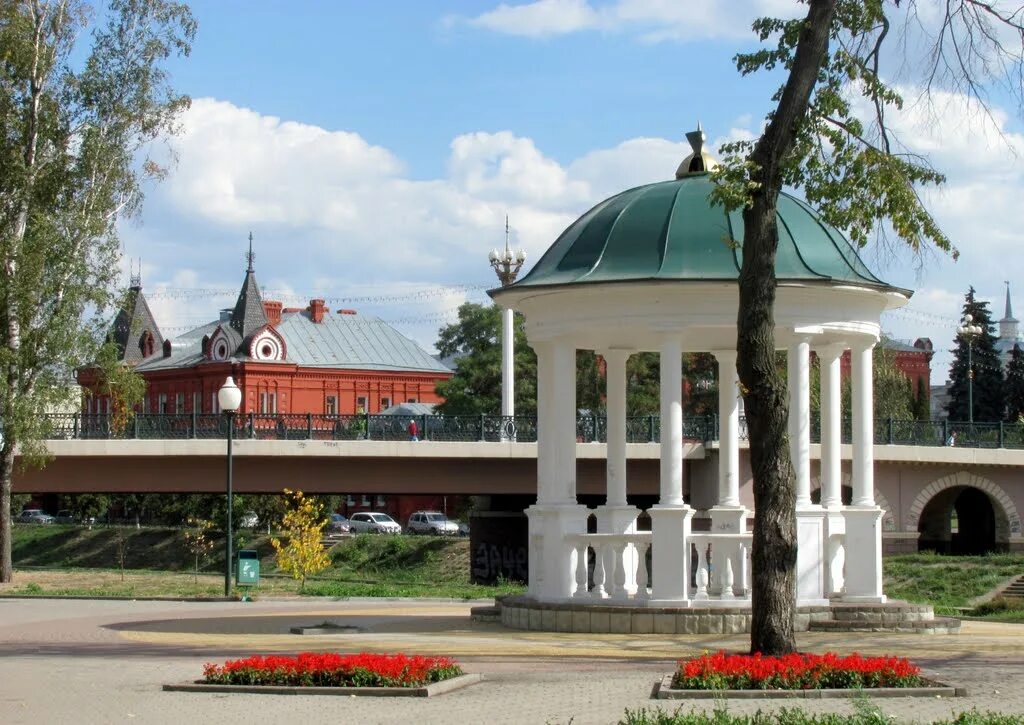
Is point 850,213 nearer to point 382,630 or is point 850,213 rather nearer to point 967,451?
point 382,630

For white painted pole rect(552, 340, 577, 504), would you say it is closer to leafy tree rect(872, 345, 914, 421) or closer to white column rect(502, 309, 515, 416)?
white column rect(502, 309, 515, 416)

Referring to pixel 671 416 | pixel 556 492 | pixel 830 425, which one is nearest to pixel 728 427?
pixel 830 425

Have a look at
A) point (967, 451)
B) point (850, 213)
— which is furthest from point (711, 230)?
point (967, 451)

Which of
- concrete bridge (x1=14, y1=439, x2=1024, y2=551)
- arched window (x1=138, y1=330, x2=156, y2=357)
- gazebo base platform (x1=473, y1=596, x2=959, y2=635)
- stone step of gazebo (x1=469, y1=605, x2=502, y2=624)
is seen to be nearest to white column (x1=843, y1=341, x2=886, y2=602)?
gazebo base platform (x1=473, y1=596, x2=959, y2=635)

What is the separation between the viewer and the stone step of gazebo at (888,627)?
19.8 meters

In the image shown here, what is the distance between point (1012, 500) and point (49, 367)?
34.8 meters

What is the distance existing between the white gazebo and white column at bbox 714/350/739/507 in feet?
5.92

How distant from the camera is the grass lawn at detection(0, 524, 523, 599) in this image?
3438cm

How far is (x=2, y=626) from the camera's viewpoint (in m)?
23.6

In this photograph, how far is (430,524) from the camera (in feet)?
274

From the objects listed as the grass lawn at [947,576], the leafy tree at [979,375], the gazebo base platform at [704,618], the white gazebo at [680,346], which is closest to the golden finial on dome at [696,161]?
the white gazebo at [680,346]

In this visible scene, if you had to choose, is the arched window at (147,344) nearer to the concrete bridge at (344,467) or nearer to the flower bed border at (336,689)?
the concrete bridge at (344,467)

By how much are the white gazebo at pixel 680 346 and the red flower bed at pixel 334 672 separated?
6.45 meters

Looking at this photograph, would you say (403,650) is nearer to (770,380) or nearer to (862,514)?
(770,380)
